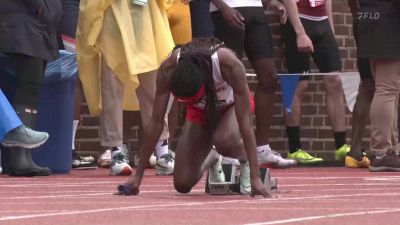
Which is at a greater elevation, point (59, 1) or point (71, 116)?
point (59, 1)

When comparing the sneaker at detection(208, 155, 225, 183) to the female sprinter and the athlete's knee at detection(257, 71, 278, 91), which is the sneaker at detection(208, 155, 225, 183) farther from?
the athlete's knee at detection(257, 71, 278, 91)

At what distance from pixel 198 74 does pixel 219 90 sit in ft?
1.66

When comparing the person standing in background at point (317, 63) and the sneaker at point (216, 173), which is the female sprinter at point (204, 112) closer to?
the sneaker at point (216, 173)

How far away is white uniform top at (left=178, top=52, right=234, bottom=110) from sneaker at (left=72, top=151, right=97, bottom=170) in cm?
371

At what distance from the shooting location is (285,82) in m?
14.5

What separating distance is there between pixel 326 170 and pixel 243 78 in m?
4.25

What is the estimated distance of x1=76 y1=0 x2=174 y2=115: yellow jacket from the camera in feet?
38.7

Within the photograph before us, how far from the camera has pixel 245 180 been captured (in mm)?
9133

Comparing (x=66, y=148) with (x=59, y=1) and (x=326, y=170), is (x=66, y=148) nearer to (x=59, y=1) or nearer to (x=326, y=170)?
(x=59, y=1)

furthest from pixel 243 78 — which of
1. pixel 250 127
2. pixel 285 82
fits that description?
pixel 285 82

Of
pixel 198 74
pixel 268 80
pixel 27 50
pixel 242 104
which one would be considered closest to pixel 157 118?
pixel 198 74

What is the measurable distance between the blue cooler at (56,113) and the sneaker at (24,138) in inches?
35.3

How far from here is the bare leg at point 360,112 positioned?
44.3 feet

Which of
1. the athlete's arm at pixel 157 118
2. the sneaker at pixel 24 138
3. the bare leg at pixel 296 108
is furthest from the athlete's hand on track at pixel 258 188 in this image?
the bare leg at pixel 296 108
